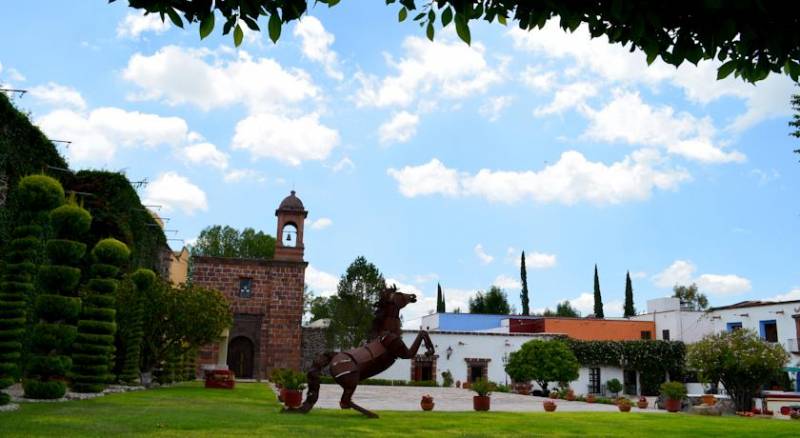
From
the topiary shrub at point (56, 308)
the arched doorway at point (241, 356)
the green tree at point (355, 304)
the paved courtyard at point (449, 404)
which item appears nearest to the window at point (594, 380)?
the green tree at point (355, 304)

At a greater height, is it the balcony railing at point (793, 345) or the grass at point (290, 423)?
the balcony railing at point (793, 345)

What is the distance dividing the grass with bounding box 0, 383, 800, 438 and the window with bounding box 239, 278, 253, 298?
19.7 m

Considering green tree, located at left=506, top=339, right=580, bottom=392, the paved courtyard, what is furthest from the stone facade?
green tree, located at left=506, top=339, right=580, bottom=392

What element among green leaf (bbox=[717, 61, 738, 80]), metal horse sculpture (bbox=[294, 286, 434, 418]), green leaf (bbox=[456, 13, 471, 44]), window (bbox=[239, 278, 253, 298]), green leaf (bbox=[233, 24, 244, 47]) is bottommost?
metal horse sculpture (bbox=[294, 286, 434, 418])

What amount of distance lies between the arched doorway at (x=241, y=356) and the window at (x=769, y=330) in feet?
91.5

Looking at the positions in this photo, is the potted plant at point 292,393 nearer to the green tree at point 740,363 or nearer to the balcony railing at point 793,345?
the green tree at point 740,363

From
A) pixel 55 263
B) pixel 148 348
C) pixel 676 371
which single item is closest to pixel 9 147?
pixel 55 263

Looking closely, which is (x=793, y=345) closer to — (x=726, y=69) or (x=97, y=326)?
(x=97, y=326)

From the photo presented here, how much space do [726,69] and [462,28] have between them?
1781mm

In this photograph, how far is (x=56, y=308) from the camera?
1389 cm

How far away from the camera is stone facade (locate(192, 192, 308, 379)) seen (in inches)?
1341

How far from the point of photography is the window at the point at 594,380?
3806cm

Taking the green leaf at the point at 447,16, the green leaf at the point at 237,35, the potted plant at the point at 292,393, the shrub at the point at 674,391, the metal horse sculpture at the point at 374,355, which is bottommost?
the shrub at the point at 674,391

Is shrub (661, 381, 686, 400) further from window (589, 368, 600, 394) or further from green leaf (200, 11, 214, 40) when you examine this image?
green leaf (200, 11, 214, 40)
